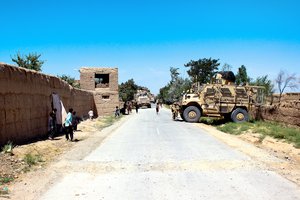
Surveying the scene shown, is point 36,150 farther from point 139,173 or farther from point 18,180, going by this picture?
point 139,173

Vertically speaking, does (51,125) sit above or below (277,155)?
above

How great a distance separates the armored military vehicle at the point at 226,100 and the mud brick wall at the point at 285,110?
1355 mm

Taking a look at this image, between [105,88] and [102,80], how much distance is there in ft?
16.2

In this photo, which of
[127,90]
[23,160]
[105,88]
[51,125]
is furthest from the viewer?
[127,90]

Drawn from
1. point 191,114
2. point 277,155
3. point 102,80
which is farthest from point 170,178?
point 102,80

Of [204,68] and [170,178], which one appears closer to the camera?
[170,178]

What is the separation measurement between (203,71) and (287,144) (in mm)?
63851

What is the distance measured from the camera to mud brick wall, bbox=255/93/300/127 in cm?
1783

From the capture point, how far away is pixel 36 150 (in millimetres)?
11359

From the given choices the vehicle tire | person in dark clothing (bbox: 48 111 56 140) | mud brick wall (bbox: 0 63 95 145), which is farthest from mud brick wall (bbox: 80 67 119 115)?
person in dark clothing (bbox: 48 111 56 140)

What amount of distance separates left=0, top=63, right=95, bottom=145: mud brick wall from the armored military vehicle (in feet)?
39.1

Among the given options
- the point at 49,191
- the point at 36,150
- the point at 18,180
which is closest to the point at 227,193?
the point at 49,191

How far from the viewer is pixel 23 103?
41.7 feet

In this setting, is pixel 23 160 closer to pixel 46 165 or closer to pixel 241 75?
pixel 46 165
